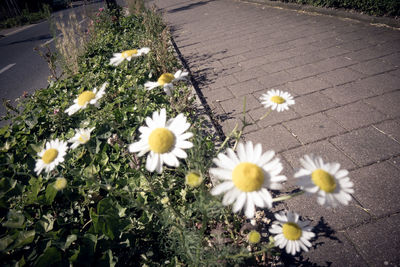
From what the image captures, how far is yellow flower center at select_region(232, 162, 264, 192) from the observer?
0.91 m

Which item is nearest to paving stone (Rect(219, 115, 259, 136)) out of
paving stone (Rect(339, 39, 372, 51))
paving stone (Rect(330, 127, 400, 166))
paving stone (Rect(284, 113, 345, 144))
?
paving stone (Rect(284, 113, 345, 144))

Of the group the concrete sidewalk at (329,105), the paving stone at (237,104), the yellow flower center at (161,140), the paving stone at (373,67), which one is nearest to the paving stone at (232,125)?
the concrete sidewalk at (329,105)

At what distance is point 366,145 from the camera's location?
86.8 inches

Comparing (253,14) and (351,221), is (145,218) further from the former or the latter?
(253,14)

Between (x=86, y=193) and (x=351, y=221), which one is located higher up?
(x=86, y=193)

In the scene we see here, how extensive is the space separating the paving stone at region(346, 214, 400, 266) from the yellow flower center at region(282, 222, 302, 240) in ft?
2.25

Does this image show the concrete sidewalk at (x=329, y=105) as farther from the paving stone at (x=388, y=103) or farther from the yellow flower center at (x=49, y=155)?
the yellow flower center at (x=49, y=155)

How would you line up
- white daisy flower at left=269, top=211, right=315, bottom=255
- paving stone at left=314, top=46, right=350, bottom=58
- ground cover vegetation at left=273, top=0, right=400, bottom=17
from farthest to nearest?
ground cover vegetation at left=273, top=0, right=400, bottom=17 < paving stone at left=314, top=46, right=350, bottom=58 < white daisy flower at left=269, top=211, right=315, bottom=255

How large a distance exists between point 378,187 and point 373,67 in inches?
93.9

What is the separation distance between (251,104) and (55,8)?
30.9m

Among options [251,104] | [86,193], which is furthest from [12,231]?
[251,104]

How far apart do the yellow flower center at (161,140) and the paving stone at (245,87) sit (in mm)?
2380

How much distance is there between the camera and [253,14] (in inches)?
302

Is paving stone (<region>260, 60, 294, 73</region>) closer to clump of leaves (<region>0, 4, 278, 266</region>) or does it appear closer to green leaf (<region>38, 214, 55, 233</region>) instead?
clump of leaves (<region>0, 4, 278, 266</region>)
